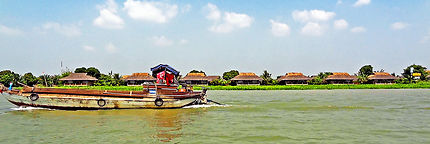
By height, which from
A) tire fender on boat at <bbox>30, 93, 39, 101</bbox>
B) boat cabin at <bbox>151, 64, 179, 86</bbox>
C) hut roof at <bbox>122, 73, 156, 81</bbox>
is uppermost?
hut roof at <bbox>122, 73, 156, 81</bbox>

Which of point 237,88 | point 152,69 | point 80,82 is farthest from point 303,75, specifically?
point 152,69

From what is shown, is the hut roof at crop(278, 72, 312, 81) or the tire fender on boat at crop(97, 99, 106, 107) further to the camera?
the hut roof at crop(278, 72, 312, 81)

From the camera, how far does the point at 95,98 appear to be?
16516mm

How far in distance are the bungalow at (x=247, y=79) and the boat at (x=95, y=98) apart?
48.9m

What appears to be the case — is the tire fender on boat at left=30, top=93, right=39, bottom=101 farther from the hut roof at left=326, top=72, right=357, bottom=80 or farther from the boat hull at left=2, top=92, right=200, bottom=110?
the hut roof at left=326, top=72, right=357, bottom=80

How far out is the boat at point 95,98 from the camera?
1611cm

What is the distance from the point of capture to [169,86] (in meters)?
18.6

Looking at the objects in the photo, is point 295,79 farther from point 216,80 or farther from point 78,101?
point 78,101

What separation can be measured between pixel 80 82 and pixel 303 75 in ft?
168

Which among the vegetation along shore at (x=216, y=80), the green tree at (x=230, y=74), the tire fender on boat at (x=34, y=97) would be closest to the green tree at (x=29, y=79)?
the vegetation along shore at (x=216, y=80)

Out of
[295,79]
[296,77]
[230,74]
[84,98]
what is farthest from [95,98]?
[230,74]

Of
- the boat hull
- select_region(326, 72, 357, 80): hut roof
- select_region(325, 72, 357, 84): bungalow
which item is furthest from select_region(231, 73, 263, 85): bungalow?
the boat hull

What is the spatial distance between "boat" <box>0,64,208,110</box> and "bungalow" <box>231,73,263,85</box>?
1924 inches

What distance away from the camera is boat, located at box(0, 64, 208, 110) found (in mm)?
16109
